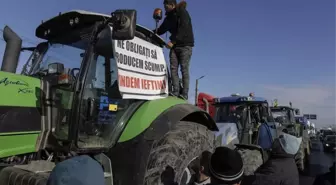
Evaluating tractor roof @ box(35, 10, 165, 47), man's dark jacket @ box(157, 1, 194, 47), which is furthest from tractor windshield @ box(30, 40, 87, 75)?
man's dark jacket @ box(157, 1, 194, 47)

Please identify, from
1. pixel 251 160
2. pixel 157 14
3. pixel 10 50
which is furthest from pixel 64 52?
pixel 251 160

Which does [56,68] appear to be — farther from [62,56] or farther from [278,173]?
[278,173]

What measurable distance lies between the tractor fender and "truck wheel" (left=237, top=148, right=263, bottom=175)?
191 cm

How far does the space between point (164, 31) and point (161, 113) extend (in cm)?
165

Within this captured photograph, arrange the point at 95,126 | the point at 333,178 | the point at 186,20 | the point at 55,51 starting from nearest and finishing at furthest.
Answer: the point at 333,178, the point at 95,126, the point at 55,51, the point at 186,20

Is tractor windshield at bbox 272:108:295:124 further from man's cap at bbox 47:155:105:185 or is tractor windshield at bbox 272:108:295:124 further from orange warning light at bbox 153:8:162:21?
man's cap at bbox 47:155:105:185

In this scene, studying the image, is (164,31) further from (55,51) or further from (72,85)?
(72,85)

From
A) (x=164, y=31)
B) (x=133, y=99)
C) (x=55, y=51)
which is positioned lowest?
(x=133, y=99)

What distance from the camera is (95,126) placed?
3510 millimetres

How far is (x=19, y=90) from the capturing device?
10.9 ft

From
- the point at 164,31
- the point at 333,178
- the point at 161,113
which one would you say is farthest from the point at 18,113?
the point at 333,178

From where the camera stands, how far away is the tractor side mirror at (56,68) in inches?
145

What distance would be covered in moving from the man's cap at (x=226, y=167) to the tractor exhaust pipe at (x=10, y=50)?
2654 mm

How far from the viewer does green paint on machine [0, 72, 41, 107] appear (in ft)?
10.5
